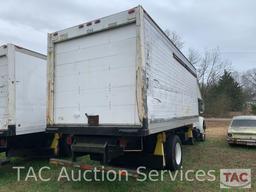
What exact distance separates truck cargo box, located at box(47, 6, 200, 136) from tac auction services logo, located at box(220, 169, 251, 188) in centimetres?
191

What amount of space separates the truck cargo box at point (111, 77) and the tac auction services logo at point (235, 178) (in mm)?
1912

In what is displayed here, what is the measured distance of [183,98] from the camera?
988 centimetres

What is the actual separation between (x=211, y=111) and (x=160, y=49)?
41.3m

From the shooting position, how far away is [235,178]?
7434 millimetres

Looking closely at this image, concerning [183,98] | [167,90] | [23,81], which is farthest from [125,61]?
[183,98]

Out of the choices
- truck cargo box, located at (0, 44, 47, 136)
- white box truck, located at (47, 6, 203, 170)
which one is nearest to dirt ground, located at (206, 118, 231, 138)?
white box truck, located at (47, 6, 203, 170)

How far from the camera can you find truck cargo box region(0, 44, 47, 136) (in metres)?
7.51

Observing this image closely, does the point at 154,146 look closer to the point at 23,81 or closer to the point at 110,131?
the point at 110,131

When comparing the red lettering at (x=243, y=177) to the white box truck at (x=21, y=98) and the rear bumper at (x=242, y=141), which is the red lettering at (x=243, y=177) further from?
the white box truck at (x=21, y=98)

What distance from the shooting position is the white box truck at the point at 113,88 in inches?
235

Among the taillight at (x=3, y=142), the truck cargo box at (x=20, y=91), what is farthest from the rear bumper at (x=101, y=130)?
the taillight at (x=3, y=142)

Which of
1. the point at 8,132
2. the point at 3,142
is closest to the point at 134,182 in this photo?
the point at 8,132

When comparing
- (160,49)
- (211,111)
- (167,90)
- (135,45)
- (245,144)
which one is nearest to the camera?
(135,45)

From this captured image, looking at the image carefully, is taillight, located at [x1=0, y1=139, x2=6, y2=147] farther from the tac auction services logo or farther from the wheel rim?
the tac auction services logo
